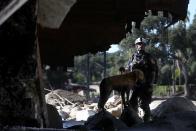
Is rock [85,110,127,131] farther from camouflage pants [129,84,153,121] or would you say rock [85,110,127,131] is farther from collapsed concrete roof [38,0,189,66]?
camouflage pants [129,84,153,121]

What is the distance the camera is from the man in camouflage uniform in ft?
29.9

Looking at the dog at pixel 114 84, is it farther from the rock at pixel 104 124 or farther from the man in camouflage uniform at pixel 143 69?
the rock at pixel 104 124

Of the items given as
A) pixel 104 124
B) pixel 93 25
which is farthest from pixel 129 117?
pixel 93 25

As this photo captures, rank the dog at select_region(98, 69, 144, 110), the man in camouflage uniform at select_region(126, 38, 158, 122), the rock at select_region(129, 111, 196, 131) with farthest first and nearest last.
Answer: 1. the man in camouflage uniform at select_region(126, 38, 158, 122)
2. the dog at select_region(98, 69, 144, 110)
3. the rock at select_region(129, 111, 196, 131)

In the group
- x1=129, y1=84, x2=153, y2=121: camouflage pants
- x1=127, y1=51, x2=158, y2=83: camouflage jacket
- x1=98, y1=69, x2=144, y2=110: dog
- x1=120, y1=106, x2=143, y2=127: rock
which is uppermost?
x1=127, y1=51, x2=158, y2=83: camouflage jacket

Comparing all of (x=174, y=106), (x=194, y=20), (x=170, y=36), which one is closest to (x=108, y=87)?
(x=174, y=106)

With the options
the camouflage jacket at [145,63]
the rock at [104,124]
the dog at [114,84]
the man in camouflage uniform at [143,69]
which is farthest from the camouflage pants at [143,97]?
the rock at [104,124]

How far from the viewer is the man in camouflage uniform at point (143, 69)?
912 centimetres

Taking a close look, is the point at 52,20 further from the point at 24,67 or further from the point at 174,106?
the point at 174,106

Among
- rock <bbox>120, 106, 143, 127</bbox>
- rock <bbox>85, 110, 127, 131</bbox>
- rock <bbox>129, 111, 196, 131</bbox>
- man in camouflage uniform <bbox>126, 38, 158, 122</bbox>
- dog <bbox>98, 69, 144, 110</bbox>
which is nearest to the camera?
rock <bbox>129, 111, 196, 131</bbox>

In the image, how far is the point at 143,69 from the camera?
9195 millimetres

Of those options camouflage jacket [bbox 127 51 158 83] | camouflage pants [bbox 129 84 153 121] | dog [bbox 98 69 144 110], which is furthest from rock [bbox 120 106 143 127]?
camouflage pants [bbox 129 84 153 121]

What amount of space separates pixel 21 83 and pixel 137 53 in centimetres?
504

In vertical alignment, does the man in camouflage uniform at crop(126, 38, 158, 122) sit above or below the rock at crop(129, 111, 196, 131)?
above
